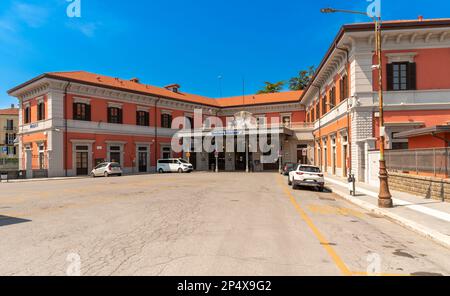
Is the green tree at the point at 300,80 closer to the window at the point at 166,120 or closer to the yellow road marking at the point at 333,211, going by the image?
the window at the point at 166,120

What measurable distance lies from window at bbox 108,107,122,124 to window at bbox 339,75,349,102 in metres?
25.8

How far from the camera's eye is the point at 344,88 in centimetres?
2112

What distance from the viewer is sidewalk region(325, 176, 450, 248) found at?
268 inches

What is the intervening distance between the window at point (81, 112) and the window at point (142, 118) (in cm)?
637

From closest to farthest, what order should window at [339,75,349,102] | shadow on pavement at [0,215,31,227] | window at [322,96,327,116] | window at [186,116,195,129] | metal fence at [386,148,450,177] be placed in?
shadow on pavement at [0,215,31,227], metal fence at [386,148,450,177], window at [339,75,349,102], window at [322,96,327,116], window at [186,116,195,129]

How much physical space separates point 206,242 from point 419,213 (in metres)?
7.70

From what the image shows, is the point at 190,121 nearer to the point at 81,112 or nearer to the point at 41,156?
the point at 81,112

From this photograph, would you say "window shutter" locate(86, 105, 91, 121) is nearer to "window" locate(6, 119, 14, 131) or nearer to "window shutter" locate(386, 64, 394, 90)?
"window shutter" locate(386, 64, 394, 90)

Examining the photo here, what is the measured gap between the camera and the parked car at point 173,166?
35.3m

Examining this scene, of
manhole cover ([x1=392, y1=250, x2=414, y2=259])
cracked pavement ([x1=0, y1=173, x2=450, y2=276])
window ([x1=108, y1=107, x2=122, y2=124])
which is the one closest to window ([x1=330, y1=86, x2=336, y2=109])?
cracked pavement ([x1=0, y1=173, x2=450, y2=276])

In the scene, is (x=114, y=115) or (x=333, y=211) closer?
(x=333, y=211)

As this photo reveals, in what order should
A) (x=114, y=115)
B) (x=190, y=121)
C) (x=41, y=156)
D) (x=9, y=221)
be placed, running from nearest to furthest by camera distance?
(x=9, y=221), (x=41, y=156), (x=114, y=115), (x=190, y=121)

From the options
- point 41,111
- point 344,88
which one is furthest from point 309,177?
point 41,111

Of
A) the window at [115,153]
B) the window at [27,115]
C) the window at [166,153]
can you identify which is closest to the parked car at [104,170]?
the window at [115,153]
